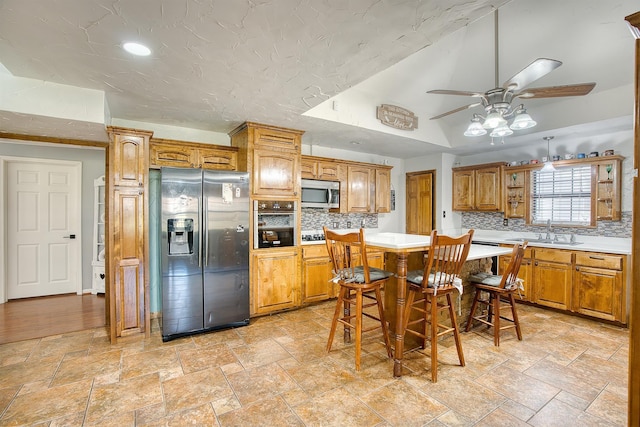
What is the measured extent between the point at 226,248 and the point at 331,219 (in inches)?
86.4

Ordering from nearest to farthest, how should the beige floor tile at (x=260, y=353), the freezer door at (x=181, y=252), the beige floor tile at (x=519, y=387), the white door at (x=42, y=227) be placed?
the beige floor tile at (x=519, y=387)
the beige floor tile at (x=260, y=353)
the freezer door at (x=181, y=252)
the white door at (x=42, y=227)

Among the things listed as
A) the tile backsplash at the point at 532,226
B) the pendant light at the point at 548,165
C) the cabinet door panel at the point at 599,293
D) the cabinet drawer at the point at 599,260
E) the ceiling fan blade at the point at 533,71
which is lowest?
the cabinet door panel at the point at 599,293

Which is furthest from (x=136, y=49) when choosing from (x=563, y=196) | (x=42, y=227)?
(x=563, y=196)

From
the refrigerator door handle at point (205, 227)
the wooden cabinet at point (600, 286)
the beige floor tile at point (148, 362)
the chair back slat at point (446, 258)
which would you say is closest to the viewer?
the chair back slat at point (446, 258)

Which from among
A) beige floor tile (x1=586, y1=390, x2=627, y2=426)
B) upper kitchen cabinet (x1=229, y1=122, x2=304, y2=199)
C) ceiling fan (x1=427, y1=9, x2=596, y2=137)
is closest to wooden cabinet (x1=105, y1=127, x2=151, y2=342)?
upper kitchen cabinet (x1=229, y1=122, x2=304, y2=199)

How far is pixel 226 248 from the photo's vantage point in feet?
11.2

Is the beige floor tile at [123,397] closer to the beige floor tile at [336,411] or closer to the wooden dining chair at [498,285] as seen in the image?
the beige floor tile at [336,411]

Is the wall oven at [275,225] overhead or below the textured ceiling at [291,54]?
below

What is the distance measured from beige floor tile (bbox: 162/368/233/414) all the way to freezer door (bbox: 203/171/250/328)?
94 cm

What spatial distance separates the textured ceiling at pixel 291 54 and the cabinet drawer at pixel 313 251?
1580 millimetres

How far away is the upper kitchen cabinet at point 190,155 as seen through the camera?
3586 mm

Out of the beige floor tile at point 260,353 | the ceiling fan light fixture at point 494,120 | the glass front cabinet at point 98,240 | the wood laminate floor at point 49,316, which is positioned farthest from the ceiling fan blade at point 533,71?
the glass front cabinet at point 98,240

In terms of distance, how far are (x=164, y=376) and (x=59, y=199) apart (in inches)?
159

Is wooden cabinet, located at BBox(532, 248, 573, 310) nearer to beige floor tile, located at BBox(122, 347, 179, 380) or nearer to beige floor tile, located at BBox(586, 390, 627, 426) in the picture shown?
beige floor tile, located at BBox(586, 390, 627, 426)
